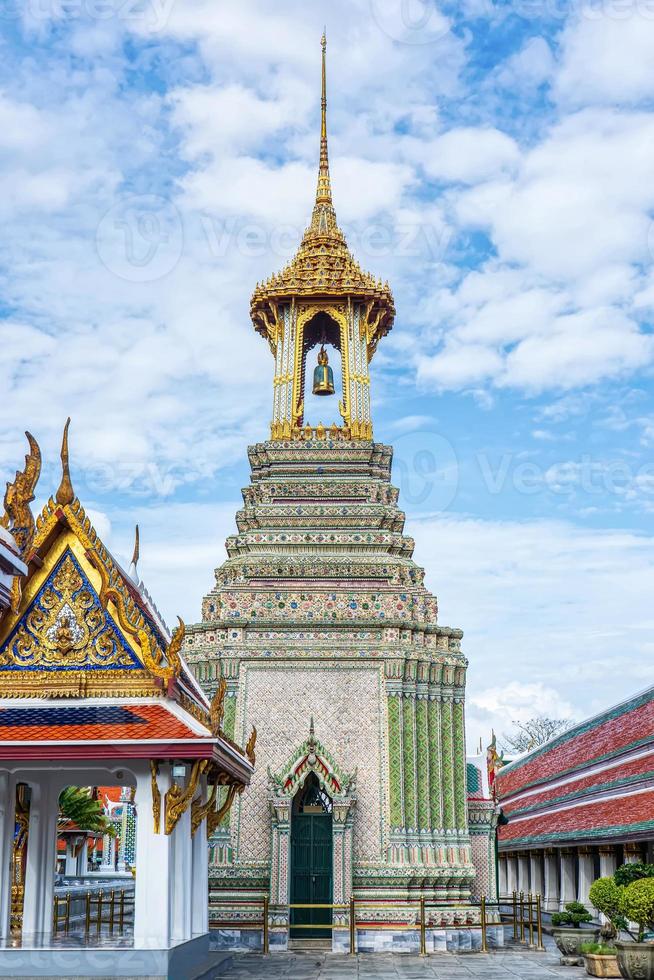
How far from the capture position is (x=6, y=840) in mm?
17953

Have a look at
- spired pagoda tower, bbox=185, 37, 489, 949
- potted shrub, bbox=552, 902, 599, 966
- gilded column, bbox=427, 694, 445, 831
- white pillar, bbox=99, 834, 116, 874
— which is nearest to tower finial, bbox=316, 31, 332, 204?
spired pagoda tower, bbox=185, 37, 489, 949

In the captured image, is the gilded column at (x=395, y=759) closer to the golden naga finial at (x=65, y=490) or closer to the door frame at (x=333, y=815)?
the door frame at (x=333, y=815)

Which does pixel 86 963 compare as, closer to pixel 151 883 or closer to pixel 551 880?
pixel 151 883

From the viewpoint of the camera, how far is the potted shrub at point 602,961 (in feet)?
69.7

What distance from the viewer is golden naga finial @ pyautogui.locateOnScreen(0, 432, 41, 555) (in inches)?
736

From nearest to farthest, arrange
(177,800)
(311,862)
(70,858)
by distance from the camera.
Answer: (177,800) < (311,862) < (70,858)

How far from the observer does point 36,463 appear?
1939 centimetres

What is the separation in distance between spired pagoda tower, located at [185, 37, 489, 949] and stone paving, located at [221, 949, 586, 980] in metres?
1.44

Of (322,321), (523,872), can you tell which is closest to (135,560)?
(322,321)

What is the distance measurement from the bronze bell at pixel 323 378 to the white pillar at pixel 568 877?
630 inches

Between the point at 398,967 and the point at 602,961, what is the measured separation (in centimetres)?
414

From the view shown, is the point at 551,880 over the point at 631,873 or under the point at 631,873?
under

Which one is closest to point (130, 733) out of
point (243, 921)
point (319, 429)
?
point (243, 921)

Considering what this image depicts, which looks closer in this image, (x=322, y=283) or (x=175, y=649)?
(x=175, y=649)
